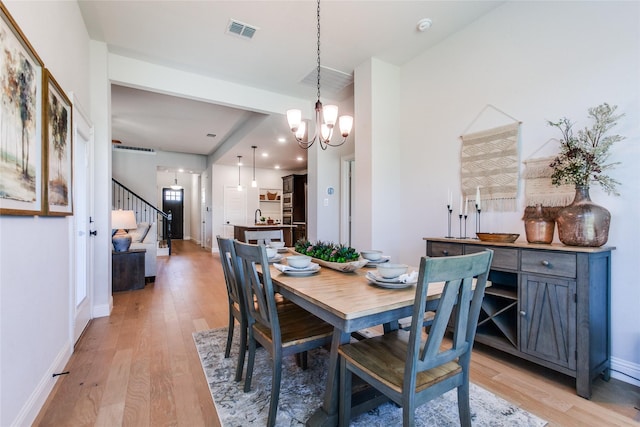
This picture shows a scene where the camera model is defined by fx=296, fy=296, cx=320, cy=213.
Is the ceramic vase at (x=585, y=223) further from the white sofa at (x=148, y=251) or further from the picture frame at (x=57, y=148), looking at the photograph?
the white sofa at (x=148, y=251)

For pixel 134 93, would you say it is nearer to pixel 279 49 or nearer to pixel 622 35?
pixel 279 49

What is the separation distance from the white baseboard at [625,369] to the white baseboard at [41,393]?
346 centimetres

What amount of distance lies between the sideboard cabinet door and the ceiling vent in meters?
3.07

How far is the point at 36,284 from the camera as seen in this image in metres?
1.68

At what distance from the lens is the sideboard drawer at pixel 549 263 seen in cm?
186

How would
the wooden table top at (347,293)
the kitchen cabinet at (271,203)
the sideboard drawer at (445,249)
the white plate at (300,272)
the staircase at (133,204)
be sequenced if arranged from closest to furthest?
the wooden table top at (347,293) < the white plate at (300,272) < the sideboard drawer at (445,249) < the staircase at (133,204) < the kitchen cabinet at (271,203)

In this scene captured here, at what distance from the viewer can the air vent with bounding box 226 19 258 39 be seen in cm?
284

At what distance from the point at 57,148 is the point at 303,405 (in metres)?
2.32

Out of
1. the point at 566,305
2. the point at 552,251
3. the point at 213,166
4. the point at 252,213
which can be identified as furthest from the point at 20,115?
the point at 252,213

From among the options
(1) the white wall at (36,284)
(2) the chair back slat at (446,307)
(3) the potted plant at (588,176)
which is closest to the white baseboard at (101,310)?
(1) the white wall at (36,284)

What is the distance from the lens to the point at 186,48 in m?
3.28

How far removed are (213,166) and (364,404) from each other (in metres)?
8.05

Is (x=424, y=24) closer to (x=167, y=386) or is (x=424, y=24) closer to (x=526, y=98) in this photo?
(x=526, y=98)

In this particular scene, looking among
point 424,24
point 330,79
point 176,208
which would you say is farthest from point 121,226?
point 176,208
